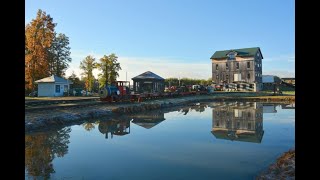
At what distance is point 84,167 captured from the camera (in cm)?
919

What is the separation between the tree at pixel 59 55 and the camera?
5644 centimetres

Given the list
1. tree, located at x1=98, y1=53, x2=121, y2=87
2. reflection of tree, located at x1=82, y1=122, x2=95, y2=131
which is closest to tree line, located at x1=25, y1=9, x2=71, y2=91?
tree, located at x1=98, y1=53, x2=121, y2=87

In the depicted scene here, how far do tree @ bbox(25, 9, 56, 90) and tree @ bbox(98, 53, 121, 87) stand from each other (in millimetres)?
10955

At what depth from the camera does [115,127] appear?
18.1 meters

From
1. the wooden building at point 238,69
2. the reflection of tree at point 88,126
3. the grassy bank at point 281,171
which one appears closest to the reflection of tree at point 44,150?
the reflection of tree at point 88,126

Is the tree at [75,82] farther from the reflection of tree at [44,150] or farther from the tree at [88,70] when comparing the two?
the reflection of tree at [44,150]

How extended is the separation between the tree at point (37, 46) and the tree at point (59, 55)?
10.7 meters

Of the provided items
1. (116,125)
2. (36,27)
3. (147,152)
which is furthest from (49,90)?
(147,152)

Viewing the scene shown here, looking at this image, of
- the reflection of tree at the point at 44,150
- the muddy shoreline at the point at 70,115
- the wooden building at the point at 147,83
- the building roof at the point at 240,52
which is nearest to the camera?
the reflection of tree at the point at 44,150

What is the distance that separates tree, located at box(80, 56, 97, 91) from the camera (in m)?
59.0

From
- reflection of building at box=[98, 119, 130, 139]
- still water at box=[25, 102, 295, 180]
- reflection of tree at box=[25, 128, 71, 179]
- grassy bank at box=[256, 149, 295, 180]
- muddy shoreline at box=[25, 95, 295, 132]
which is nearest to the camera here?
grassy bank at box=[256, 149, 295, 180]

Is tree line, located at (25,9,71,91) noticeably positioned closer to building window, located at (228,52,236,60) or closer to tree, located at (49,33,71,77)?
tree, located at (49,33,71,77)

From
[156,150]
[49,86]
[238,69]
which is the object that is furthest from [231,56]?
[156,150]
